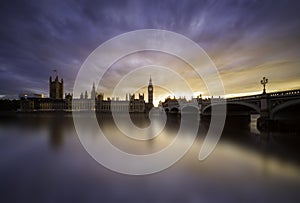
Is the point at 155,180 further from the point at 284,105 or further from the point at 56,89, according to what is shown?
the point at 56,89

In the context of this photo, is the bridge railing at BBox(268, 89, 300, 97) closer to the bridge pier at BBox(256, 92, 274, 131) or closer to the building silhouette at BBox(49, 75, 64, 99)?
the bridge pier at BBox(256, 92, 274, 131)

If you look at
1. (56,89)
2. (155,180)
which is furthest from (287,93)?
(56,89)

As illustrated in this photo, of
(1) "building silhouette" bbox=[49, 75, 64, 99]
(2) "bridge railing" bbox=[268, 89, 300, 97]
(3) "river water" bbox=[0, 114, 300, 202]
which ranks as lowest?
(3) "river water" bbox=[0, 114, 300, 202]

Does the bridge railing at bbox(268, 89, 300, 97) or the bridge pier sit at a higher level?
the bridge railing at bbox(268, 89, 300, 97)

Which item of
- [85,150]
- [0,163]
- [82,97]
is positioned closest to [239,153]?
[85,150]

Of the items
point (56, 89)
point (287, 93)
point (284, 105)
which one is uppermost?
point (56, 89)

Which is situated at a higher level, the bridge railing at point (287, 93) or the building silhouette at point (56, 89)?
the building silhouette at point (56, 89)

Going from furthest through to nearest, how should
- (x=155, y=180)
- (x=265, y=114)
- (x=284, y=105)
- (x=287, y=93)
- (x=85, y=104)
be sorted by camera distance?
(x=85, y=104)
(x=265, y=114)
(x=287, y=93)
(x=284, y=105)
(x=155, y=180)

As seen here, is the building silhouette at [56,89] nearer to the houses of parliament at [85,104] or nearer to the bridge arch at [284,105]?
the houses of parliament at [85,104]

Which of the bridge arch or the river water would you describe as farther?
the bridge arch

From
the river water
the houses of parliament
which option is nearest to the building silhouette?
the houses of parliament

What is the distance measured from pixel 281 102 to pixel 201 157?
46.7 ft

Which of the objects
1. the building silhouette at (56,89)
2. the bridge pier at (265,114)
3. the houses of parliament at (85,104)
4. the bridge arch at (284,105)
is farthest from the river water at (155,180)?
the building silhouette at (56,89)

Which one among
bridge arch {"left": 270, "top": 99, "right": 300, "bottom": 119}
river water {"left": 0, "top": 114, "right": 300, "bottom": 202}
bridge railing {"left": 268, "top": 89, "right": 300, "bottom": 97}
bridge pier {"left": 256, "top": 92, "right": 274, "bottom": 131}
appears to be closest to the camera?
river water {"left": 0, "top": 114, "right": 300, "bottom": 202}
